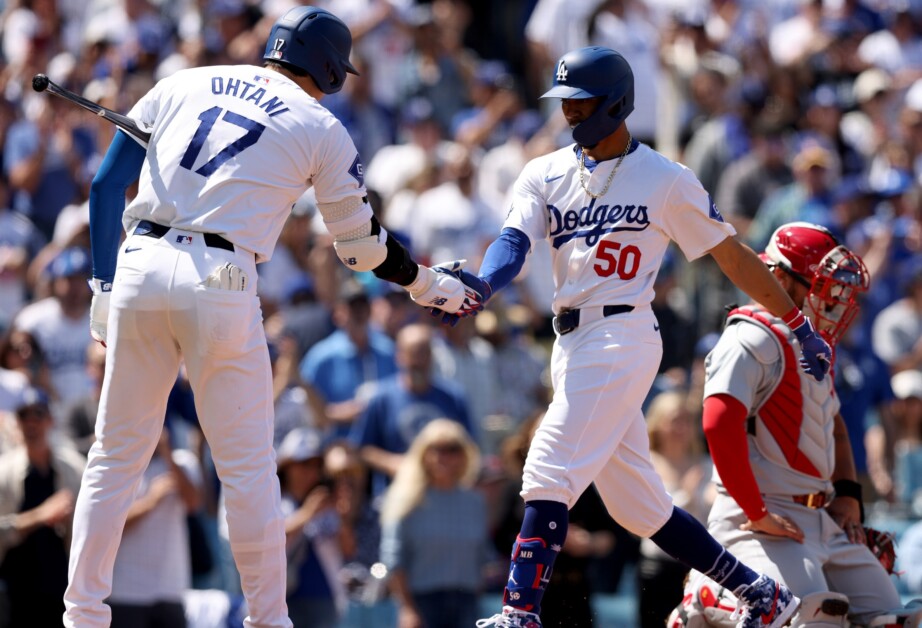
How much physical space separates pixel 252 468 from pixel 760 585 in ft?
7.23

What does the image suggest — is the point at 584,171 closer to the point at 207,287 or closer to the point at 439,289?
the point at 439,289

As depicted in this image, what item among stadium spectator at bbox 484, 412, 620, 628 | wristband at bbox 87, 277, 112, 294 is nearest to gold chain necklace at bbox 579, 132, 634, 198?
wristband at bbox 87, 277, 112, 294

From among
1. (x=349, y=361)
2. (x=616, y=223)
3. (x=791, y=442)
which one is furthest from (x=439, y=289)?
(x=349, y=361)

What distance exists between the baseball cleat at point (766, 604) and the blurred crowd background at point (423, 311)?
1429 millimetres

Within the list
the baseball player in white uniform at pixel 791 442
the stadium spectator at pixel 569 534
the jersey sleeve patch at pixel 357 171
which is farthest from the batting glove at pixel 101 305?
the stadium spectator at pixel 569 534

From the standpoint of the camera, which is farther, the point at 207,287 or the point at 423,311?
the point at 423,311

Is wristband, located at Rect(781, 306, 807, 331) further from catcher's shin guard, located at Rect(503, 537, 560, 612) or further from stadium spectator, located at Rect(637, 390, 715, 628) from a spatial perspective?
stadium spectator, located at Rect(637, 390, 715, 628)

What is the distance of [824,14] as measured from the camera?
16844mm

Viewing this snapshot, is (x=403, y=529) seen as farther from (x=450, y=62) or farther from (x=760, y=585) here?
(x=450, y=62)

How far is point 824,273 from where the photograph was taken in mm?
7109

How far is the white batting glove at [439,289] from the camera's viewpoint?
659cm

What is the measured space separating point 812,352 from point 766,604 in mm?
1070

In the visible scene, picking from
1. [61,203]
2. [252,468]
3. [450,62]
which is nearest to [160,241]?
[252,468]

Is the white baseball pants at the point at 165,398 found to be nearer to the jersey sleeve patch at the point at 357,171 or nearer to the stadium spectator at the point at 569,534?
the jersey sleeve patch at the point at 357,171
